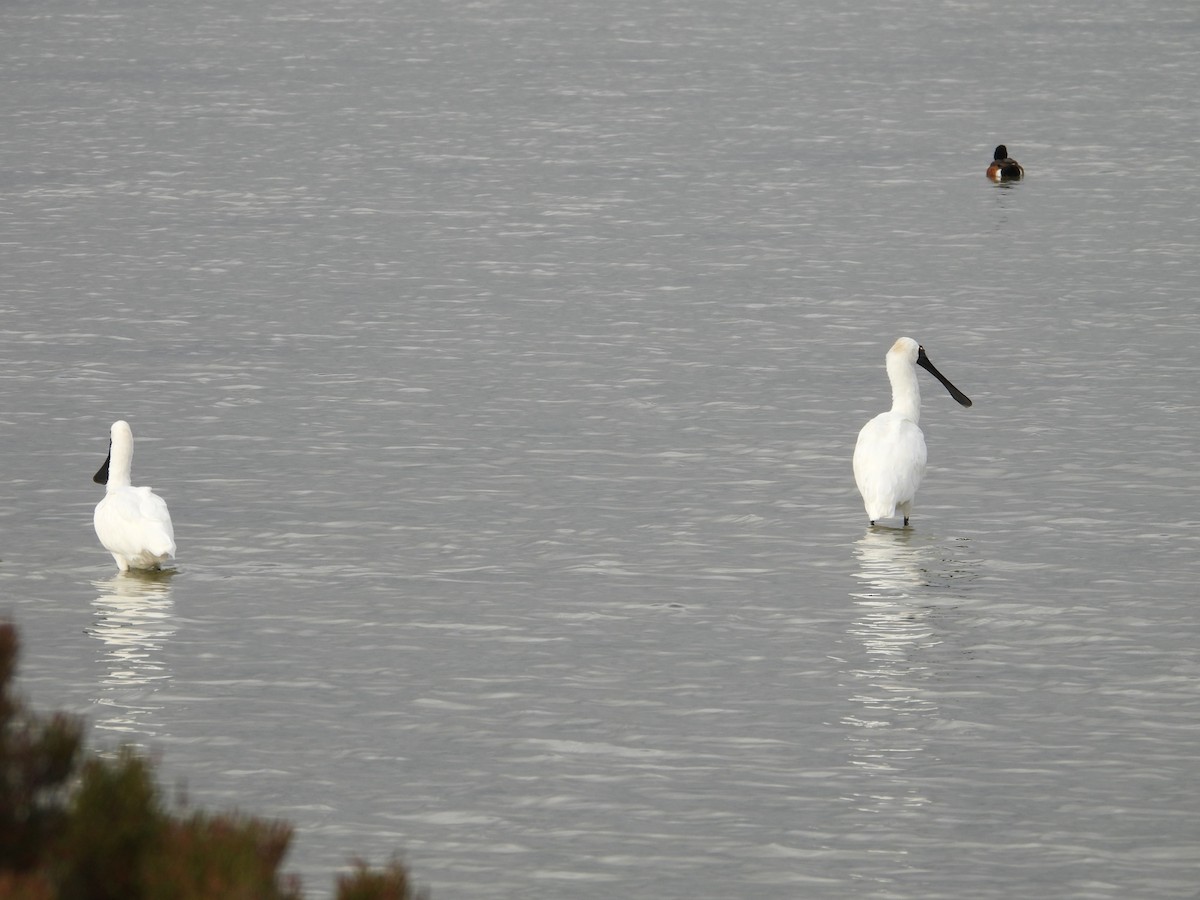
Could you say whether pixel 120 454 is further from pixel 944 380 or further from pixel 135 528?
pixel 944 380

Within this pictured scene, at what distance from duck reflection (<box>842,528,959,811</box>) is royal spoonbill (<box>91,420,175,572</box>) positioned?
13.2ft

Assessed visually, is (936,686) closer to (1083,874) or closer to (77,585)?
(1083,874)

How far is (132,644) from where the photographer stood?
39.9ft

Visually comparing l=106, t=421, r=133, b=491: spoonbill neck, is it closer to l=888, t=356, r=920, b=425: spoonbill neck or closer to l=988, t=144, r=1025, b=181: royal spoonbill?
l=888, t=356, r=920, b=425: spoonbill neck

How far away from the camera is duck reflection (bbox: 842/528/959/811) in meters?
10.3

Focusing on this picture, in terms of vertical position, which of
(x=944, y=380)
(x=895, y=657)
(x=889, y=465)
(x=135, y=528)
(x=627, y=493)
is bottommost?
(x=895, y=657)

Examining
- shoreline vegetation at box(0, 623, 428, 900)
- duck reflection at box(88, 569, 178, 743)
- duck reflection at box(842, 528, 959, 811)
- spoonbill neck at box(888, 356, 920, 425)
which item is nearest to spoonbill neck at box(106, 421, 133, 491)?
duck reflection at box(88, 569, 178, 743)

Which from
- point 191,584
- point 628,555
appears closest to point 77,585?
point 191,584

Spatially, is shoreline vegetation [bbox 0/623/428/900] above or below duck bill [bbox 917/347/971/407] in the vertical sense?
below

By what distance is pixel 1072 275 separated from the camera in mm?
22766

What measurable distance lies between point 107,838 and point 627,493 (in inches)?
374

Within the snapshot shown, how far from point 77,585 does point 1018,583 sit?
551cm

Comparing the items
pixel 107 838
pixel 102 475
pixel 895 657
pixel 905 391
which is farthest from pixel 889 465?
pixel 107 838

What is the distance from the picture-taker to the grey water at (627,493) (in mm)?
9945
